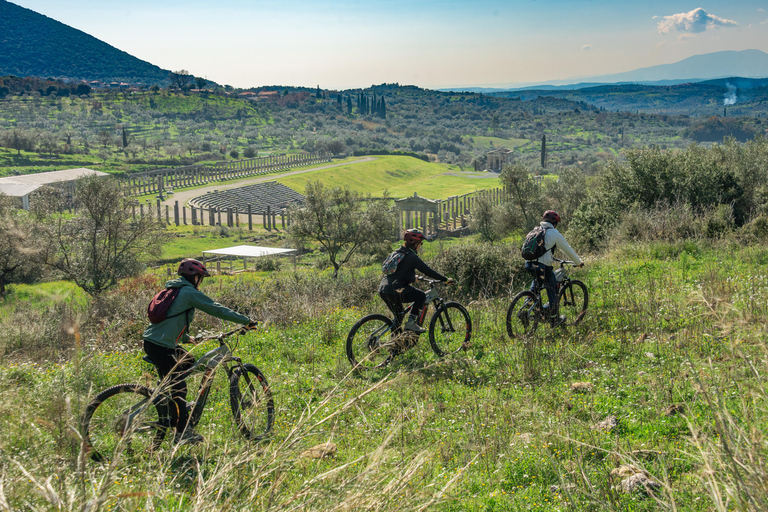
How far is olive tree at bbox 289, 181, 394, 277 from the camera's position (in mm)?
28125

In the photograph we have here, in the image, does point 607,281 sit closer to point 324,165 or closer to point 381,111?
point 324,165

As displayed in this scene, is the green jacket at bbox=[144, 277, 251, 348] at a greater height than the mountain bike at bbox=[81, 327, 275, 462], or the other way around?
the green jacket at bbox=[144, 277, 251, 348]

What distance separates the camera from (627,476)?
13.6 ft

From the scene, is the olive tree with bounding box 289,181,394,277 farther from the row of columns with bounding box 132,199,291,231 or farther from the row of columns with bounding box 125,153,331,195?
the row of columns with bounding box 125,153,331,195

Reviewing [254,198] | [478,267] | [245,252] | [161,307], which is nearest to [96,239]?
[245,252]

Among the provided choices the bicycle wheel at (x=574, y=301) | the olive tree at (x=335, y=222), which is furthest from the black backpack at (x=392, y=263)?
the olive tree at (x=335, y=222)

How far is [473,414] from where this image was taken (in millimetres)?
5473

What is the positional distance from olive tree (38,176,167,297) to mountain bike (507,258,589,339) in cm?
1684

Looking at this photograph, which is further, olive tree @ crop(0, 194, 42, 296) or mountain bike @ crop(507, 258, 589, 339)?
olive tree @ crop(0, 194, 42, 296)

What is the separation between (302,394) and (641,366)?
4.12 meters

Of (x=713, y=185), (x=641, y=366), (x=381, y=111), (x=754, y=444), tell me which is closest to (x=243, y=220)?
(x=713, y=185)

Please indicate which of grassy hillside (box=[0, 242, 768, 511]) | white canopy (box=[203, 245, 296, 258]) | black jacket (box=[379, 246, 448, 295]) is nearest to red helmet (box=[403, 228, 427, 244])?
black jacket (box=[379, 246, 448, 295])

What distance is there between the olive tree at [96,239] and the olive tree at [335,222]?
854 cm

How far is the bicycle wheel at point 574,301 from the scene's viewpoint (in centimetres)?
871
